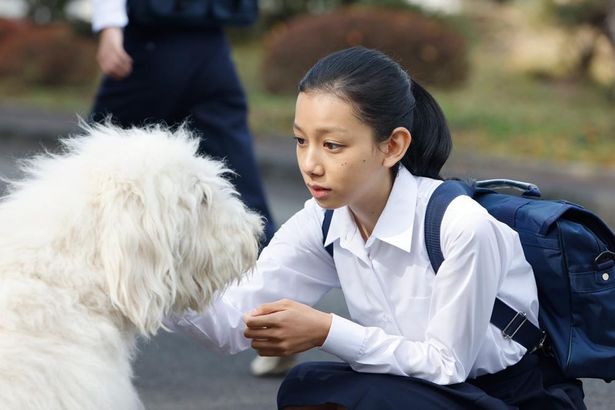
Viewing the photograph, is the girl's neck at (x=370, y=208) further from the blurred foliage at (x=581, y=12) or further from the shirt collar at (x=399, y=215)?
the blurred foliage at (x=581, y=12)

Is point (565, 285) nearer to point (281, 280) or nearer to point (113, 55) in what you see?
point (281, 280)

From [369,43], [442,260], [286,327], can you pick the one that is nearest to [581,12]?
[369,43]

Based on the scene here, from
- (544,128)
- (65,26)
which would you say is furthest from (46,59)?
(544,128)

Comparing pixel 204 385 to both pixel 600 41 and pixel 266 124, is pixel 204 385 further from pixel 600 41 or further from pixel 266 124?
pixel 600 41

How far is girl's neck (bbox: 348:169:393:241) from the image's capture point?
3238mm

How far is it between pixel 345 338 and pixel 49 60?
1682cm

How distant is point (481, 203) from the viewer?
340 centimetres

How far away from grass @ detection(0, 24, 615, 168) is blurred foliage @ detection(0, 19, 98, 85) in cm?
23

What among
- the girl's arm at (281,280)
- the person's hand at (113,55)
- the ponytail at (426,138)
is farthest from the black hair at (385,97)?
the person's hand at (113,55)

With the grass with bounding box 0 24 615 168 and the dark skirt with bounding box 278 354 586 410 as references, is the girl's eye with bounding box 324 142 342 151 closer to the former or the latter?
the dark skirt with bounding box 278 354 586 410

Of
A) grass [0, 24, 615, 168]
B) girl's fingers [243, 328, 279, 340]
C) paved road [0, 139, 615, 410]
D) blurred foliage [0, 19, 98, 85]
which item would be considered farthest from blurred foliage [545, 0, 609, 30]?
girl's fingers [243, 328, 279, 340]

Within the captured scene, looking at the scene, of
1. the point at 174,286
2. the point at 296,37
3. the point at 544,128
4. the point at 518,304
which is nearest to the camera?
the point at 174,286

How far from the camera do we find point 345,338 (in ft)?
10.1

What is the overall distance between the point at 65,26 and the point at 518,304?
65.2ft
